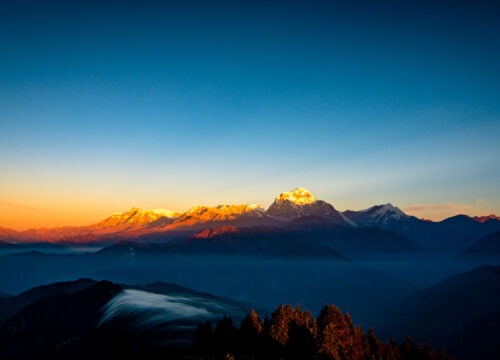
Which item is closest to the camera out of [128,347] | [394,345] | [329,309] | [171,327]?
[128,347]

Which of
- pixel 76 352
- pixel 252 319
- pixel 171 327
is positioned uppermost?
pixel 252 319

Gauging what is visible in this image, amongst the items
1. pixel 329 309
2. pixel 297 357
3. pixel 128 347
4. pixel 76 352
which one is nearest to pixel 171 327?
pixel 76 352

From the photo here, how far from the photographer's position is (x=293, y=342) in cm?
9169

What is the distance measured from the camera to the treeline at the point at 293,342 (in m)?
82.0

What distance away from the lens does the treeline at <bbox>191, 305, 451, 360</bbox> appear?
82.0m

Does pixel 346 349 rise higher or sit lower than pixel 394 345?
higher

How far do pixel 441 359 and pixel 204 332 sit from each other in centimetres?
8262

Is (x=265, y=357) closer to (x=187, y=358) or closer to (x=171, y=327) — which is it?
(x=187, y=358)

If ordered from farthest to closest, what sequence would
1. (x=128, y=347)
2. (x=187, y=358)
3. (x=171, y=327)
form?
(x=171, y=327) → (x=128, y=347) → (x=187, y=358)

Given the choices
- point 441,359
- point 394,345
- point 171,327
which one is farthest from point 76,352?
point 441,359

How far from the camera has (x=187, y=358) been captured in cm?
7719

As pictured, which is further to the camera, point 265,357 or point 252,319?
point 252,319

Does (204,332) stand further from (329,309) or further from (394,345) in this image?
(394,345)

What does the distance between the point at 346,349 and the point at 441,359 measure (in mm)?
53028
